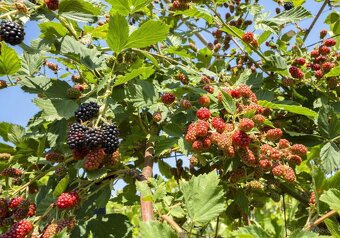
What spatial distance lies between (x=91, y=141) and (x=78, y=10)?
26.0 inches

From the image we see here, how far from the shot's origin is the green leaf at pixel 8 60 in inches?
62.5

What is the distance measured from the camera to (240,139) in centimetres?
149

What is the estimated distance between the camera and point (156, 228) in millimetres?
1052

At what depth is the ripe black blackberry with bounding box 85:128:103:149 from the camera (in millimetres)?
1326

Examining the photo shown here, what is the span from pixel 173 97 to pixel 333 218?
2.74 feet

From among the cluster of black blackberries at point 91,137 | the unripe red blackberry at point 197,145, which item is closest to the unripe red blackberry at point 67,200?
the cluster of black blackberries at point 91,137

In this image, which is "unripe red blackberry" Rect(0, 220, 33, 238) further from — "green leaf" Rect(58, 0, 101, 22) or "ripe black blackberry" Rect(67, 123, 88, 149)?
"green leaf" Rect(58, 0, 101, 22)

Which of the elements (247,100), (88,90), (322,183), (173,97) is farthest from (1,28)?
(322,183)

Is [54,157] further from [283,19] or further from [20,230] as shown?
[283,19]

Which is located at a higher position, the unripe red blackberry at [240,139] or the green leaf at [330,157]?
the unripe red blackberry at [240,139]

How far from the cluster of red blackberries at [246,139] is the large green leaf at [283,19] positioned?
836mm

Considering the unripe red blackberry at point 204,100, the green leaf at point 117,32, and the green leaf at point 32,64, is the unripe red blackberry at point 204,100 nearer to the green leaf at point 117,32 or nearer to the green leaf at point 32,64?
the green leaf at point 117,32

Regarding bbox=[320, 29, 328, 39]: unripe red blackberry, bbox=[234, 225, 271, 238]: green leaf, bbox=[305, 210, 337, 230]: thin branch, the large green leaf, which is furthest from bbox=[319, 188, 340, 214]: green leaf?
bbox=[320, 29, 328, 39]: unripe red blackberry

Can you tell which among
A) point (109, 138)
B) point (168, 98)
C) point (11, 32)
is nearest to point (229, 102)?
point (168, 98)
